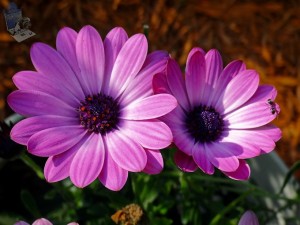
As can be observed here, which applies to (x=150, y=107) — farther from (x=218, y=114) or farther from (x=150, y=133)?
(x=218, y=114)

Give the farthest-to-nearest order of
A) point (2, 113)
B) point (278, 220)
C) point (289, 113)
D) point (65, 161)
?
point (289, 113)
point (2, 113)
point (278, 220)
point (65, 161)

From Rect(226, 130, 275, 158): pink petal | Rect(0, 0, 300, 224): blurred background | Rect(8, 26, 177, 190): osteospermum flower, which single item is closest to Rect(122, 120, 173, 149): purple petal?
Rect(8, 26, 177, 190): osteospermum flower

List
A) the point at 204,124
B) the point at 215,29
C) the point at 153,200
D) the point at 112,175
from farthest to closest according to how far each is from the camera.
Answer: the point at 215,29 < the point at 153,200 < the point at 204,124 < the point at 112,175

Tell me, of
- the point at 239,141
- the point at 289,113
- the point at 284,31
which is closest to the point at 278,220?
the point at 239,141

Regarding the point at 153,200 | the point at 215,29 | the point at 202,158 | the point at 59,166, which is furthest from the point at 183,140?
the point at 215,29

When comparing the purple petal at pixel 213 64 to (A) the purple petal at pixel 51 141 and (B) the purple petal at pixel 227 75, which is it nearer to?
(B) the purple petal at pixel 227 75

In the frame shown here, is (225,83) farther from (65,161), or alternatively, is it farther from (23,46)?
(23,46)

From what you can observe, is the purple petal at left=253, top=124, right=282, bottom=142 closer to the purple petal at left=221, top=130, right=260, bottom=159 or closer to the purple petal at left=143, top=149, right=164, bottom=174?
the purple petal at left=221, top=130, right=260, bottom=159

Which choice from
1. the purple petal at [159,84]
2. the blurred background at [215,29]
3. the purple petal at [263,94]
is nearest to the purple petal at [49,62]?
the purple petal at [159,84]
